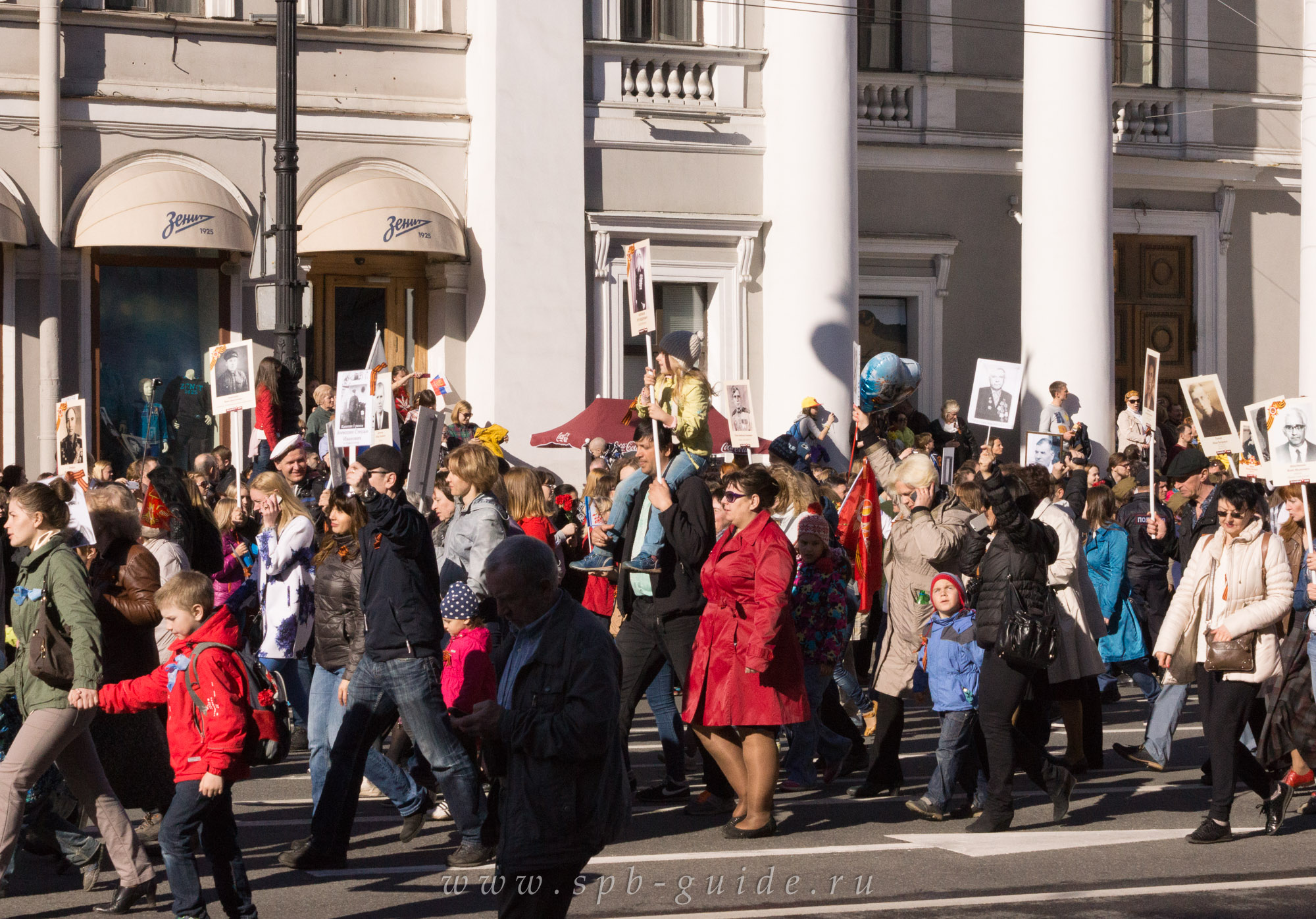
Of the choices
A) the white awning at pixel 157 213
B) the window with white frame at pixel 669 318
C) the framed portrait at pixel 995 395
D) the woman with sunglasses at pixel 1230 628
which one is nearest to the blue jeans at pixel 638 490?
the woman with sunglasses at pixel 1230 628

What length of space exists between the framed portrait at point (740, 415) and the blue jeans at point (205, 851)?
10.4 meters

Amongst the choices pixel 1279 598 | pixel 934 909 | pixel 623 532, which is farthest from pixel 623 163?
pixel 934 909

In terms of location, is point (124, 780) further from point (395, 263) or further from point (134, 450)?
point (395, 263)

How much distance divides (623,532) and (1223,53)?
1810 centimetres

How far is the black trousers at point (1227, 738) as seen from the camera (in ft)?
29.9

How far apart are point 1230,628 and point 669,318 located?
14.0 metres

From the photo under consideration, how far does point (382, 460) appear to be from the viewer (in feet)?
27.7

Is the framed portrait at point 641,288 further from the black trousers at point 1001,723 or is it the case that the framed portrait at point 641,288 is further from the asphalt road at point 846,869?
the black trousers at point 1001,723

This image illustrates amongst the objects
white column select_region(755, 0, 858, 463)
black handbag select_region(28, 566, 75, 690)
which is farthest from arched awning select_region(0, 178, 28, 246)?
black handbag select_region(28, 566, 75, 690)

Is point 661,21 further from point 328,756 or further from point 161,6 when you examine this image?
point 328,756

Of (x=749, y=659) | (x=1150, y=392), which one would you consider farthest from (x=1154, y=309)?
(x=749, y=659)

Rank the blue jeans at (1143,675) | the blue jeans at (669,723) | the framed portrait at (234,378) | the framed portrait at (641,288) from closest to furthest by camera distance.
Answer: the blue jeans at (669,723)
the framed portrait at (641,288)
the blue jeans at (1143,675)
the framed portrait at (234,378)

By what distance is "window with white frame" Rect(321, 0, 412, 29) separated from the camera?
70.8 feet

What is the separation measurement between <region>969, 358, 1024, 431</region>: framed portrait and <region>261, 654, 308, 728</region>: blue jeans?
10907 mm
